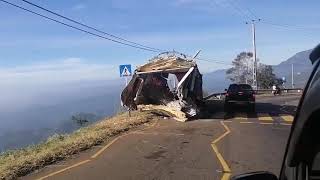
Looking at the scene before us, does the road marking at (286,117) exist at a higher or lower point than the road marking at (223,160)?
lower

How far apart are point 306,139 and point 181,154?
45.6ft

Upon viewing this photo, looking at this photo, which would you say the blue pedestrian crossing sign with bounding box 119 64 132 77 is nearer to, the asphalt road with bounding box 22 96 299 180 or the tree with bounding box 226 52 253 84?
the asphalt road with bounding box 22 96 299 180

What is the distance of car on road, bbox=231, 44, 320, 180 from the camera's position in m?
2.10

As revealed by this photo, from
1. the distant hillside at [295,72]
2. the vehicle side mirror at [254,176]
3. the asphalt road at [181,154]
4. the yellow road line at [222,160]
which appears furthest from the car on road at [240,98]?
the vehicle side mirror at [254,176]

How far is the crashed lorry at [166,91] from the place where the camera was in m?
29.0

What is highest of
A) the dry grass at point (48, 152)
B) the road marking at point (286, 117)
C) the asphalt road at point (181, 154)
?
the dry grass at point (48, 152)

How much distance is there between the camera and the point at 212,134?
2147 centimetres

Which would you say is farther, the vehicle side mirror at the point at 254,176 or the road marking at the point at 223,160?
the road marking at the point at 223,160

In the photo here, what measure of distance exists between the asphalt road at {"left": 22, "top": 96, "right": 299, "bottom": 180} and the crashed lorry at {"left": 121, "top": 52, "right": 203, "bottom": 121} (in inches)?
141

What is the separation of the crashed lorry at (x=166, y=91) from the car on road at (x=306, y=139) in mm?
25242

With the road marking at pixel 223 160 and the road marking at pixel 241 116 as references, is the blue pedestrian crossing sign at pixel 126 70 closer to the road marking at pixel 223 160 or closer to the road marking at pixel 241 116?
the road marking at pixel 241 116

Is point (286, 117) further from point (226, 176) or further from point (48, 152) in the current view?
point (226, 176)

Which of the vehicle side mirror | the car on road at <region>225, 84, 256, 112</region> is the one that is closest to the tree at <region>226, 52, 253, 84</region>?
the car on road at <region>225, 84, 256, 112</region>

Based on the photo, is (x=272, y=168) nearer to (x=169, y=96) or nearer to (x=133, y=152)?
(x=133, y=152)
